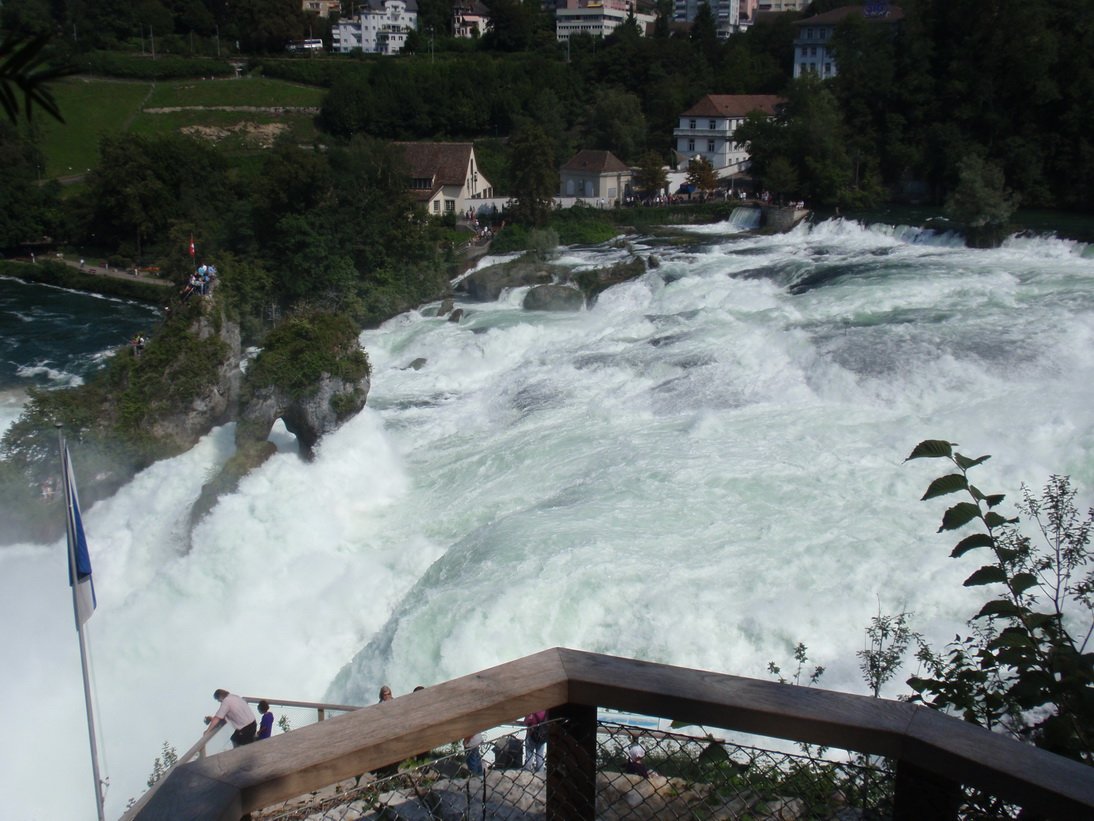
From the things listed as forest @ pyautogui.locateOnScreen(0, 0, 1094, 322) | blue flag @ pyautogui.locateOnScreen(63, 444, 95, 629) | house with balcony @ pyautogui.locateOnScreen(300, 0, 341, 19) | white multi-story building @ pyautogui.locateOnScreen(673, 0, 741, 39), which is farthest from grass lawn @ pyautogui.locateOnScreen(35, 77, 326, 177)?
white multi-story building @ pyautogui.locateOnScreen(673, 0, 741, 39)

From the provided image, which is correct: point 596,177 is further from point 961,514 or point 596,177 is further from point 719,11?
point 719,11

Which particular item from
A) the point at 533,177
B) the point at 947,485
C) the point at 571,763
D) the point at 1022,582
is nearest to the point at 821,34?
the point at 533,177

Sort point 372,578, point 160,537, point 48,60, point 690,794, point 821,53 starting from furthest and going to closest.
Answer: point 821,53
point 160,537
point 372,578
point 690,794
point 48,60

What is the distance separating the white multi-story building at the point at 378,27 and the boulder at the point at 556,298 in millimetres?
55556

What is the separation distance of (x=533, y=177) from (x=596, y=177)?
7414mm

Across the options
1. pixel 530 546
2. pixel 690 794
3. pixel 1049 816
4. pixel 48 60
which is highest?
pixel 48 60

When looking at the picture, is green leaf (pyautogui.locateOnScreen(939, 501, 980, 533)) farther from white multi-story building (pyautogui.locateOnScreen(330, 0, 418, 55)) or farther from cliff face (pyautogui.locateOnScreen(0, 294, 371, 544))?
white multi-story building (pyautogui.locateOnScreen(330, 0, 418, 55))

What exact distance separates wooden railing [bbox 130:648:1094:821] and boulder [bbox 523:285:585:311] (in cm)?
2438

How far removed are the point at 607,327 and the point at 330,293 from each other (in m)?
8.61

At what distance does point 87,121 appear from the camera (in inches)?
2250

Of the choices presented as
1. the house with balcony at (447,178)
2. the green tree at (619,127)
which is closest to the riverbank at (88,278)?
the house with balcony at (447,178)

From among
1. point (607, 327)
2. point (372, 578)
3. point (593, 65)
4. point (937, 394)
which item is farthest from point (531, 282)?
point (593, 65)

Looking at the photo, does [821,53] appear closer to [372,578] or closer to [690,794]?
[372,578]

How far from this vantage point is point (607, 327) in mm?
24156
